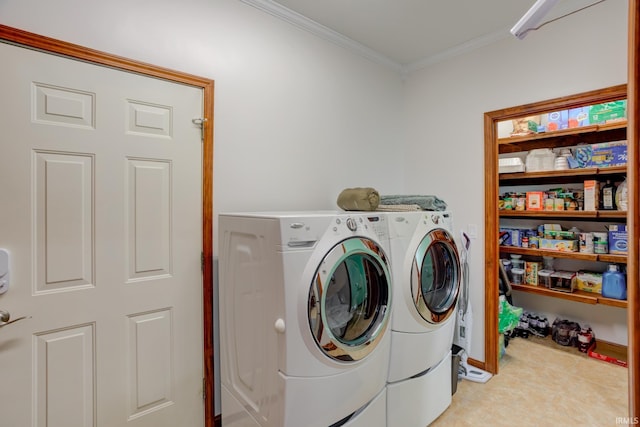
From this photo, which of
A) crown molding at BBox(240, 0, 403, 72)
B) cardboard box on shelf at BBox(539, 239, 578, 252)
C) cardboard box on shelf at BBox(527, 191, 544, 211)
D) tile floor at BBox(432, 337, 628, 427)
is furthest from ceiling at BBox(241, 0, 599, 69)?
tile floor at BBox(432, 337, 628, 427)

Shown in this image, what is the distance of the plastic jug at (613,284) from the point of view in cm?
267

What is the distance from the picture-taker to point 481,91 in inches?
101

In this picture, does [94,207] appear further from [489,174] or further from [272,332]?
[489,174]

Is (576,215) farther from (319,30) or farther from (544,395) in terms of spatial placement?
(319,30)

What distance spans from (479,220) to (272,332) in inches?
79.7

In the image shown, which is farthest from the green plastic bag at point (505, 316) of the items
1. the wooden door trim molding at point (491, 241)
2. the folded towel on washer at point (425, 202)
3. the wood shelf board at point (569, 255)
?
A: the folded towel on washer at point (425, 202)

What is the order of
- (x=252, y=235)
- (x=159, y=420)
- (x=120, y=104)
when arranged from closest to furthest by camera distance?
(x=252, y=235)
(x=120, y=104)
(x=159, y=420)

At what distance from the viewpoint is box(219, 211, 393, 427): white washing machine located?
4.11ft

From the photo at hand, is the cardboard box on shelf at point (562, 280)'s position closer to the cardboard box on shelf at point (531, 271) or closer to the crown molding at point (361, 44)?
the cardboard box on shelf at point (531, 271)

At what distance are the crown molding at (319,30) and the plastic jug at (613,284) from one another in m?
2.64

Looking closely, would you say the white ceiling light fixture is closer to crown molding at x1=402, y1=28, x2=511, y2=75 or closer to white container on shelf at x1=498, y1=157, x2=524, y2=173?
crown molding at x1=402, y1=28, x2=511, y2=75

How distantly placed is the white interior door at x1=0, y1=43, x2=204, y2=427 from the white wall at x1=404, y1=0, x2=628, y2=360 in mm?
2043

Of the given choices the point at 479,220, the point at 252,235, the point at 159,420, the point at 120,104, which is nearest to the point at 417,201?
the point at 479,220

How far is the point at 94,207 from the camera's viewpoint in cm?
147
